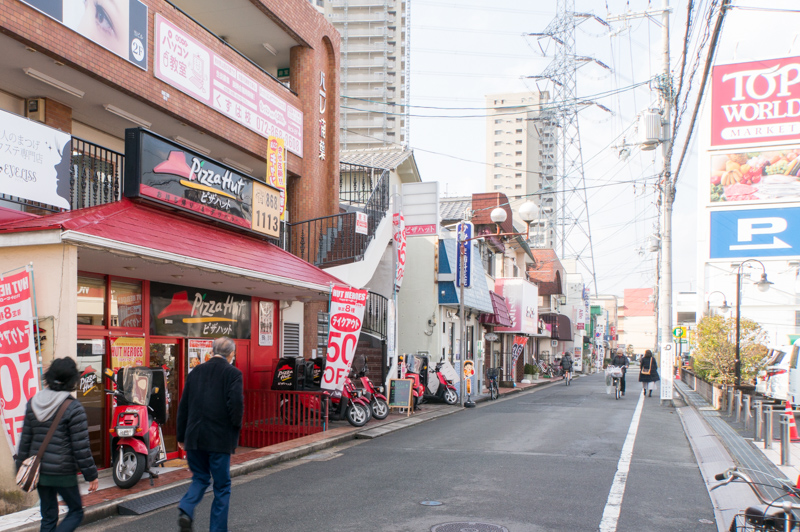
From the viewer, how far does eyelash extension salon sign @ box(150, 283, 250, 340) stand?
12.0 metres

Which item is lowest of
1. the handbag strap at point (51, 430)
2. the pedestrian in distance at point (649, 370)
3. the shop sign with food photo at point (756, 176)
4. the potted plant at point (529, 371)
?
the potted plant at point (529, 371)

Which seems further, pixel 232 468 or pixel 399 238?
pixel 399 238

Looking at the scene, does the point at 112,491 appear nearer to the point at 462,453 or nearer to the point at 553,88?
the point at 462,453

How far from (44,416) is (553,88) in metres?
70.0

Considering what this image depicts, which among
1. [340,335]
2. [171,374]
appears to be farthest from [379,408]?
[171,374]

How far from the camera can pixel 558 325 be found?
54.2 m

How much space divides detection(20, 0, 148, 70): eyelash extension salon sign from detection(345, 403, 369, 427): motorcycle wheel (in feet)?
26.9

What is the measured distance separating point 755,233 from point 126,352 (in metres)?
42.3

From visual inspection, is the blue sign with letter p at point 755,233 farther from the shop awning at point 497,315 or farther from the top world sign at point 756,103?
the shop awning at point 497,315

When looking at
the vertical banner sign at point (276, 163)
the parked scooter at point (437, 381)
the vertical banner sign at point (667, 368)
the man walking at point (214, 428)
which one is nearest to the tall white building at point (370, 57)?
the parked scooter at point (437, 381)

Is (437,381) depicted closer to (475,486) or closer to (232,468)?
(232,468)

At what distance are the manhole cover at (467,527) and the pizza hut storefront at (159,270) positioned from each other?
448 cm

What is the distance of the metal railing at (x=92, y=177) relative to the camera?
10.6m

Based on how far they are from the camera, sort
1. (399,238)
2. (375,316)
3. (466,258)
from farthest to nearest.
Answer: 1. (466,258)
2. (375,316)
3. (399,238)
